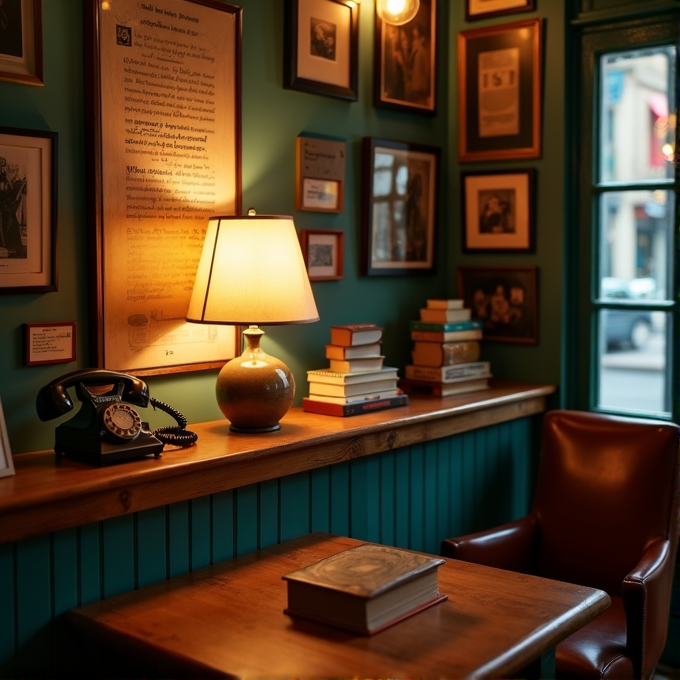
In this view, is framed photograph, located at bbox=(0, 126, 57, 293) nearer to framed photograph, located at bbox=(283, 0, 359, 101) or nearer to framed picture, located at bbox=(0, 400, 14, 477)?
framed picture, located at bbox=(0, 400, 14, 477)

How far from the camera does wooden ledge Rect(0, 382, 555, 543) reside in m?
1.92

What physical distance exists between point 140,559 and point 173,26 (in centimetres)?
144

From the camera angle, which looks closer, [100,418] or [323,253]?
[100,418]

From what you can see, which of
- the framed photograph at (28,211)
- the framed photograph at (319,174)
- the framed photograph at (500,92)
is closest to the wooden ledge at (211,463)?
the framed photograph at (28,211)

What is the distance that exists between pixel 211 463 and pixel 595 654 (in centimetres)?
118

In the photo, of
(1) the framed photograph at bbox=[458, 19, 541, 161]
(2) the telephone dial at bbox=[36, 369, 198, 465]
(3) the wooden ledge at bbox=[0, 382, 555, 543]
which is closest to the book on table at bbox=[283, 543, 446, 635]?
(3) the wooden ledge at bbox=[0, 382, 555, 543]

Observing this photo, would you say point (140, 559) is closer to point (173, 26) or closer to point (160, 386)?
point (160, 386)

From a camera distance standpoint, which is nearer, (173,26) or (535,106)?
(173,26)

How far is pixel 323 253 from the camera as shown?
312 cm

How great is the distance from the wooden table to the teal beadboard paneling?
0.07 metres

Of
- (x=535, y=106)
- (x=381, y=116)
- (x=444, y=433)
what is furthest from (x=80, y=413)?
(x=535, y=106)

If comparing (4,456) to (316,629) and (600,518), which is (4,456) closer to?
(316,629)

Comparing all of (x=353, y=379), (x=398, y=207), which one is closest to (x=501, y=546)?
(x=353, y=379)

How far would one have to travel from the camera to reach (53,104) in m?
2.30
